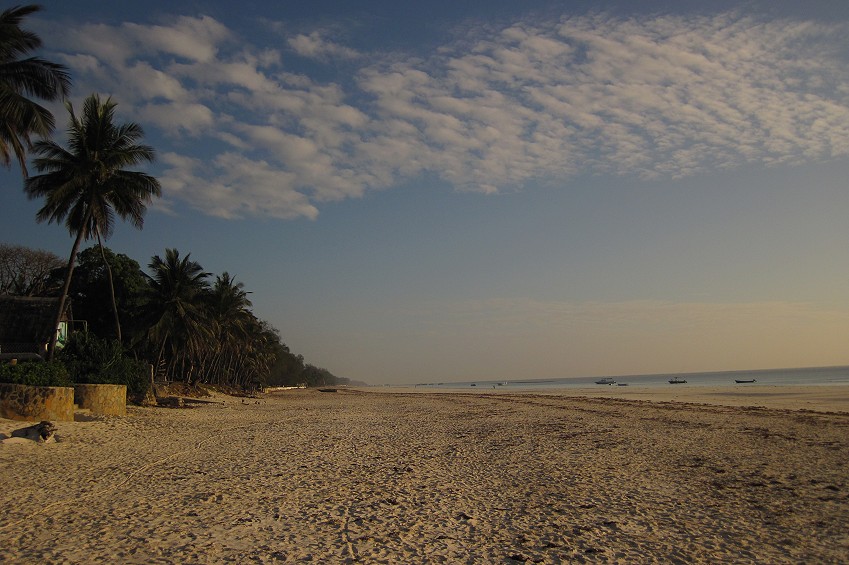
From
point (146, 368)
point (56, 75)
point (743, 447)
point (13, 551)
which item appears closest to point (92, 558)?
point (13, 551)

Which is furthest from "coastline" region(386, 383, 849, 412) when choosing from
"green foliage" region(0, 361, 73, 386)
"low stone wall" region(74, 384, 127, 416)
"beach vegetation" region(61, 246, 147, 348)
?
"beach vegetation" region(61, 246, 147, 348)

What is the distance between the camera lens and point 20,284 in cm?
4344

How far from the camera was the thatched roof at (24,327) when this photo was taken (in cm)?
3052

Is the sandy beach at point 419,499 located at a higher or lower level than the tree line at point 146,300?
lower

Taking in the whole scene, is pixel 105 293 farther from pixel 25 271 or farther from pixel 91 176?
pixel 91 176

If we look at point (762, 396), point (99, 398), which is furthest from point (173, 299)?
point (762, 396)

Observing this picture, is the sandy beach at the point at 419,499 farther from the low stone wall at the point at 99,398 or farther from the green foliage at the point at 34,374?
the low stone wall at the point at 99,398

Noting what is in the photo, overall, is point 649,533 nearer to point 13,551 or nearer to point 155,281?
point 13,551

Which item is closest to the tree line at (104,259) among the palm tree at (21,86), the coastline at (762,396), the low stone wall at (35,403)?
the palm tree at (21,86)

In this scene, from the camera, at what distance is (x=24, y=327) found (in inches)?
1208

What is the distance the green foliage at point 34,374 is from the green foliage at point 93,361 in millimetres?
3101

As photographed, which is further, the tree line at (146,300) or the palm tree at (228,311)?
the palm tree at (228,311)

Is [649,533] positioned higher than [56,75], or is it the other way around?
[56,75]

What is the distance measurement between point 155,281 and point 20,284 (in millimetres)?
15923
